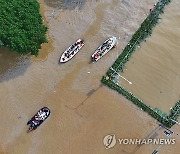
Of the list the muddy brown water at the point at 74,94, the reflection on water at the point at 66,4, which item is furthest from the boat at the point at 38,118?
the reflection on water at the point at 66,4

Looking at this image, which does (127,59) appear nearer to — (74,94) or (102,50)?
(102,50)

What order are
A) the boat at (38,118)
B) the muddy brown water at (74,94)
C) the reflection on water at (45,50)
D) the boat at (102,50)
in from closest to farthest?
1. the muddy brown water at (74,94)
2. the boat at (38,118)
3. the boat at (102,50)
4. the reflection on water at (45,50)

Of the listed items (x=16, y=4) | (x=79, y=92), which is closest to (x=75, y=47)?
(x=79, y=92)

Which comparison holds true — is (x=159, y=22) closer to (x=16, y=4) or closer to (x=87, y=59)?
(x=87, y=59)

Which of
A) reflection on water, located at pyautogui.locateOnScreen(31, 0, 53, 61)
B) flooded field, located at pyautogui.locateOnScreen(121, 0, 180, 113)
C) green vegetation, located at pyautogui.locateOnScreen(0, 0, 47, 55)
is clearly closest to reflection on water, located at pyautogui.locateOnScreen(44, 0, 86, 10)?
reflection on water, located at pyautogui.locateOnScreen(31, 0, 53, 61)

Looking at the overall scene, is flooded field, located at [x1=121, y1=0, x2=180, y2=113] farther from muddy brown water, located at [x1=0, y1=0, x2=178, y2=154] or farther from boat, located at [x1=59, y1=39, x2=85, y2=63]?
boat, located at [x1=59, y1=39, x2=85, y2=63]

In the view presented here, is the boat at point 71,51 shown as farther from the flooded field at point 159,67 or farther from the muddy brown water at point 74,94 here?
the flooded field at point 159,67

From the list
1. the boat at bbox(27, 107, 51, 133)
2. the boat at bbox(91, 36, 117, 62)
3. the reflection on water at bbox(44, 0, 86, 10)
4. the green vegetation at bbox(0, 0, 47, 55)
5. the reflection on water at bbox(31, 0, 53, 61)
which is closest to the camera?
the green vegetation at bbox(0, 0, 47, 55)
